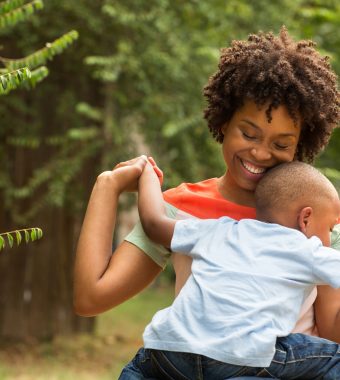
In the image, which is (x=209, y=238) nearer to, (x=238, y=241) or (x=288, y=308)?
(x=238, y=241)

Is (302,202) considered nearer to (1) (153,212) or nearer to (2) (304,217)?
(2) (304,217)

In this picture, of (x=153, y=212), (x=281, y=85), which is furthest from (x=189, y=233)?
(x=281, y=85)

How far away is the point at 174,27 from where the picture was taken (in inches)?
293

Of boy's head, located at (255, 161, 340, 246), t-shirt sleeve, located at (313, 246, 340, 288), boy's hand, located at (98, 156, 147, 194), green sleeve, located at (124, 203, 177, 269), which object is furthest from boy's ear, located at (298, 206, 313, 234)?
boy's hand, located at (98, 156, 147, 194)

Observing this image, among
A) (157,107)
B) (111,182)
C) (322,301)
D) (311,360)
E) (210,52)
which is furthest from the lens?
(157,107)

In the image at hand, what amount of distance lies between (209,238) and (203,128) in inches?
192

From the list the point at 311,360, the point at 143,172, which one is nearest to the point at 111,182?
the point at 143,172

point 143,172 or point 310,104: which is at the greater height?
point 310,104

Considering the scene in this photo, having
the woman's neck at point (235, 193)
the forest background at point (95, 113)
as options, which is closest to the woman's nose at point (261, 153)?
the woman's neck at point (235, 193)

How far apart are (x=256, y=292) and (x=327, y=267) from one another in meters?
0.20

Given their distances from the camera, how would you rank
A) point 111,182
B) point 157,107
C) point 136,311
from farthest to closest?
point 136,311 → point 157,107 → point 111,182

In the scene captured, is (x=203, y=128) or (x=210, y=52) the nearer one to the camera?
(x=210, y=52)

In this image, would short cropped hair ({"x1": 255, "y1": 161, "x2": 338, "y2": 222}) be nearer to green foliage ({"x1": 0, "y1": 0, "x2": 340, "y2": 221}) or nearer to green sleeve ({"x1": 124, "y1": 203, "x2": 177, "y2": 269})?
green sleeve ({"x1": 124, "y1": 203, "x2": 177, "y2": 269})

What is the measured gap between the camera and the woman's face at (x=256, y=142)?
2.72 m
